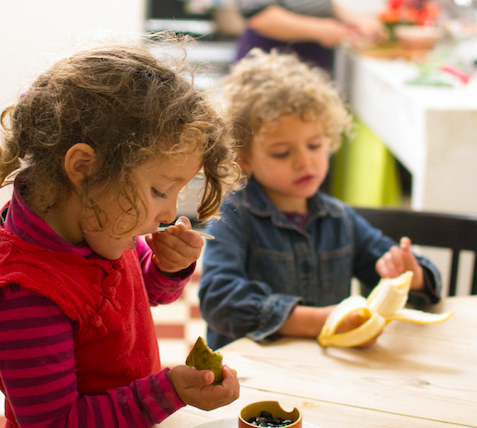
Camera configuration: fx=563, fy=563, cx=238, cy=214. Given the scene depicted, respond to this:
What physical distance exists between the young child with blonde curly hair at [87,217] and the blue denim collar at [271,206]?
1.68ft

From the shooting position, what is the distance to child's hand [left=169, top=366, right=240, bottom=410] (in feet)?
1.93

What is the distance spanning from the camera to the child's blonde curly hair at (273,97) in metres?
1.15

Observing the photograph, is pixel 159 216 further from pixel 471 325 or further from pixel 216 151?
pixel 471 325

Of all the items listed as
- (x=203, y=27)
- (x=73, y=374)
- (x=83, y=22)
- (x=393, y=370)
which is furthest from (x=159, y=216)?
(x=203, y=27)

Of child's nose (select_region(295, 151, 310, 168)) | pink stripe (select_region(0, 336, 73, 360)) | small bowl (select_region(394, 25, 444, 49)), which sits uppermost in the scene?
small bowl (select_region(394, 25, 444, 49))

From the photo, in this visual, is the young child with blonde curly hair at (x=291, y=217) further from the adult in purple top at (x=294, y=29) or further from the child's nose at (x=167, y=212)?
the adult in purple top at (x=294, y=29)

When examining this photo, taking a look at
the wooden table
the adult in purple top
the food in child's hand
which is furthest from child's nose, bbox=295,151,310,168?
the adult in purple top

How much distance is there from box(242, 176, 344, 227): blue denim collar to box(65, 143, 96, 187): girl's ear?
60 centimetres

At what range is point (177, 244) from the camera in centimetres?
74

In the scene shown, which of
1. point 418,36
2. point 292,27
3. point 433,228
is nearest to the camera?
point 433,228

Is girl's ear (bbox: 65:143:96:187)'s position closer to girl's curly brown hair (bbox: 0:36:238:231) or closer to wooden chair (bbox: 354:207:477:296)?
girl's curly brown hair (bbox: 0:36:238:231)

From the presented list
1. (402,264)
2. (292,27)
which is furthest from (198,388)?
(292,27)

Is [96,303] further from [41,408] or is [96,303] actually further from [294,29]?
[294,29]

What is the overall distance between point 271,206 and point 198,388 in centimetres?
62
